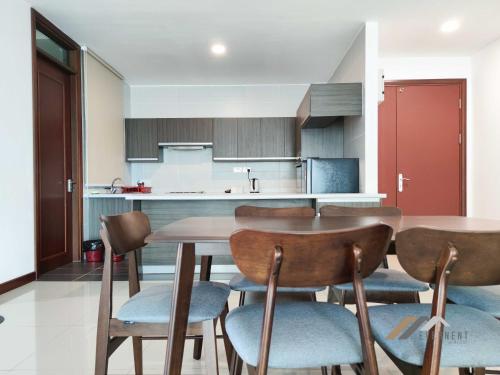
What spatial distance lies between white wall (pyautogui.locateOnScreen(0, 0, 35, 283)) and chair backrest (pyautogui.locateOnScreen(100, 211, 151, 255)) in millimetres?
2263

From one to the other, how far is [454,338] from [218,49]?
4468mm

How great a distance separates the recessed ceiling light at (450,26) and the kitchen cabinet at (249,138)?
2.93 m

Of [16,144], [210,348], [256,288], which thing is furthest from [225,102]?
[210,348]

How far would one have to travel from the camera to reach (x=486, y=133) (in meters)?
4.91

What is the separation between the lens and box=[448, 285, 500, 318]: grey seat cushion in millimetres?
1379

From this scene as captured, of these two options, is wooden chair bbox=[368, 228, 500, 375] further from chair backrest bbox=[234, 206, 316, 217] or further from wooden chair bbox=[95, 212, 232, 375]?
chair backrest bbox=[234, 206, 316, 217]

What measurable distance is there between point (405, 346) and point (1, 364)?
2.00 m

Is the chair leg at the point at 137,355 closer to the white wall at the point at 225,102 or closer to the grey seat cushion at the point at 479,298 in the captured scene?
the grey seat cushion at the point at 479,298

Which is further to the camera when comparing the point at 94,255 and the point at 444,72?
the point at 444,72

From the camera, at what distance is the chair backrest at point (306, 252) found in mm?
949

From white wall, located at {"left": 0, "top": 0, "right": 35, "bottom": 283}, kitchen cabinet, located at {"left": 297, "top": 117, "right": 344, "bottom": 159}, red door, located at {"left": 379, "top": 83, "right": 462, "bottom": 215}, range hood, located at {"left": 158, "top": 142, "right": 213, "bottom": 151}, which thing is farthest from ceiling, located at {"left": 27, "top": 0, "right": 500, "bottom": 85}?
range hood, located at {"left": 158, "top": 142, "right": 213, "bottom": 151}

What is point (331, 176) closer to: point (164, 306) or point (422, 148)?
point (422, 148)

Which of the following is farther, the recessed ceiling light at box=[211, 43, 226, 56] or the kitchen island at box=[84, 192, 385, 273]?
the recessed ceiling light at box=[211, 43, 226, 56]

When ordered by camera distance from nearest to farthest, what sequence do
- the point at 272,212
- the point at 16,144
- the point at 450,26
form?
the point at 272,212, the point at 16,144, the point at 450,26
